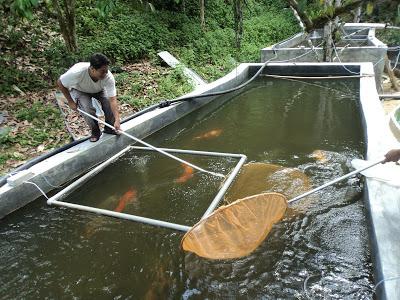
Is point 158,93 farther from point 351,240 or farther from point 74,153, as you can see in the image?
point 351,240

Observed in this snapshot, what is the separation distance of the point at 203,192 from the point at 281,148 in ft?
6.30

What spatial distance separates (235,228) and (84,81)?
11.5 ft

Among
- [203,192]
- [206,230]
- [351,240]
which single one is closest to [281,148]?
[203,192]

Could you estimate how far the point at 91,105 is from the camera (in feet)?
19.4

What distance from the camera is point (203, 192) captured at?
5180mm

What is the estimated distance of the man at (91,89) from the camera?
18.0 feet

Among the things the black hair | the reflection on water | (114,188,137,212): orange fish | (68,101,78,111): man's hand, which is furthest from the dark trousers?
(114,188,137,212): orange fish

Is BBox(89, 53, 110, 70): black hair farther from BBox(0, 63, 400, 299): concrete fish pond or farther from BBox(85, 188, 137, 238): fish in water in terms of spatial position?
BBox(85, 188, 137, 238): fish in water

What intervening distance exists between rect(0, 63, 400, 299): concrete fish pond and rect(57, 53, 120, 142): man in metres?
0.49

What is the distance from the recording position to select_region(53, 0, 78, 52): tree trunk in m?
8.79

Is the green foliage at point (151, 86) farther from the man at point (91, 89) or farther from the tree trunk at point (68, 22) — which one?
the man at point (91, 89)

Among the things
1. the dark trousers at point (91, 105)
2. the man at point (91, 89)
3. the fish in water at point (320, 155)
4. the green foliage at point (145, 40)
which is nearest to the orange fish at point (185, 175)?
the man at point (91, 89)

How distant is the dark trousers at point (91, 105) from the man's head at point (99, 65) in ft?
1.84

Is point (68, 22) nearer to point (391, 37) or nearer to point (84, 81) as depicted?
point (84, 81)
